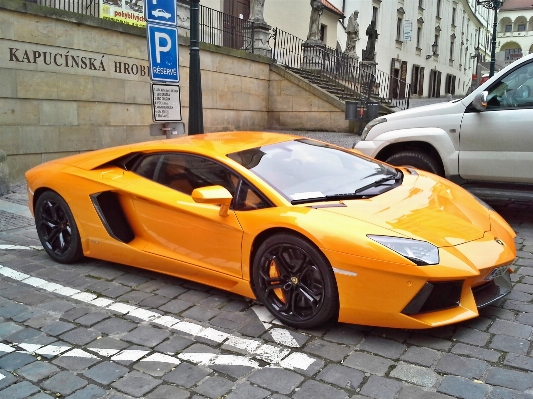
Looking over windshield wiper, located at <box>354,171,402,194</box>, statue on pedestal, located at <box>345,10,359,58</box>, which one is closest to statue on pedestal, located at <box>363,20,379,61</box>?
statue on pedestal, located at <box>345,10,359,58</box>

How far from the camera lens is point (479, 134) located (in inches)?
241

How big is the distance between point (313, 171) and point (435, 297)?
1392 mm

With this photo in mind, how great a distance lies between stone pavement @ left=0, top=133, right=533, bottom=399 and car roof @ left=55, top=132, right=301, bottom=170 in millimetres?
1112

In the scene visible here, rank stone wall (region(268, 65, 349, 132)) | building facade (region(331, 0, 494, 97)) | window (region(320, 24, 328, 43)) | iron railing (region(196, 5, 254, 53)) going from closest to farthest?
iron railing (region(196, 5, 254, 53)), stone wall (region(268, 65, 349, 132)), window (region(320, 24, 328, 43)), building facade (region(331, 0, 494, 97))

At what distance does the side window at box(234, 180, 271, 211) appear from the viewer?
3.72 metres

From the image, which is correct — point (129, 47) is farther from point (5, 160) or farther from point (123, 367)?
point (123, 367)

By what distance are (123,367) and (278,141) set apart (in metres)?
2.22

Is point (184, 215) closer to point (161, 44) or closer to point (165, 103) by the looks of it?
point (165, 103)

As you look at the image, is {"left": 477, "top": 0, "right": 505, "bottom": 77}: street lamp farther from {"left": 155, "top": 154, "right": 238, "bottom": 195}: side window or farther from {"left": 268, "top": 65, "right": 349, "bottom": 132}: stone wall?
{"left": 155, "top": 154, "right": 238, "bottom": 195}: side window

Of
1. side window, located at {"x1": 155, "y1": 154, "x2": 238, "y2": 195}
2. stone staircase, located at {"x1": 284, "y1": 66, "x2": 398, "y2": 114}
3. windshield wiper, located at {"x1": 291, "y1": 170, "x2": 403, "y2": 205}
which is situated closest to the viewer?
windshield wiper, located at {"x1": 291, "y1": 170, "x2": 403, "y2": 205}

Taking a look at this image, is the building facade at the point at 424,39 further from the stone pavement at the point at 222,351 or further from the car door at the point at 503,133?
the stone pavement at the point at 222,351

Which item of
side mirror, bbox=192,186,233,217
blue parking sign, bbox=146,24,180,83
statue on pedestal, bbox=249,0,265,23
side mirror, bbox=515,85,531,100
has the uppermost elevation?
statue on pedestal, bbox=249,0,265,23

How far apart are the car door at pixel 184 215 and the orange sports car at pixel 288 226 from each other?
1 centimetres

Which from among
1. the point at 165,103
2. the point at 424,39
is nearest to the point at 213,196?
the point at 165,103
